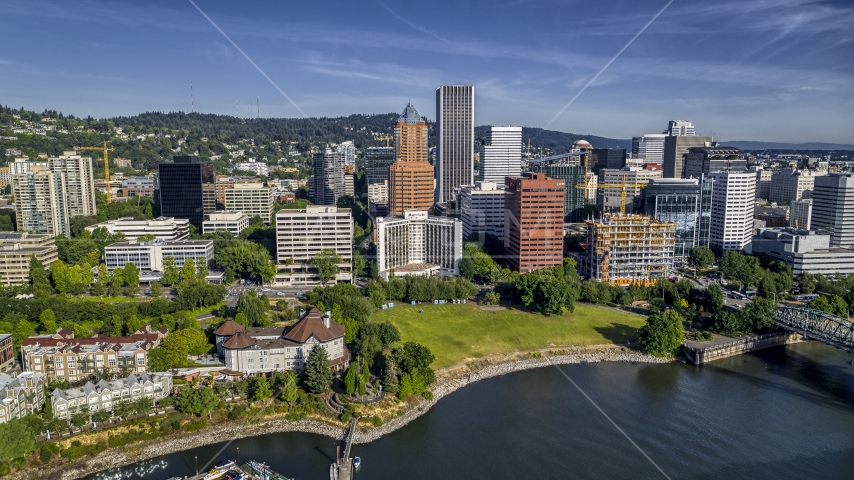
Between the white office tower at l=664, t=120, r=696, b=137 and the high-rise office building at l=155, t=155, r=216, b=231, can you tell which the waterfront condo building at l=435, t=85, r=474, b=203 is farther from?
the white office tower at l=664, t=120, r=696, b=137

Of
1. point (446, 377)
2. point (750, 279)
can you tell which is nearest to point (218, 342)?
point (446, 377)

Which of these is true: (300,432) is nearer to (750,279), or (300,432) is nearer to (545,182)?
(545,182)

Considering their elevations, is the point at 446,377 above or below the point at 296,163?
below

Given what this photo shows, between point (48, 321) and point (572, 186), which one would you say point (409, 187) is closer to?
point (572, 186)

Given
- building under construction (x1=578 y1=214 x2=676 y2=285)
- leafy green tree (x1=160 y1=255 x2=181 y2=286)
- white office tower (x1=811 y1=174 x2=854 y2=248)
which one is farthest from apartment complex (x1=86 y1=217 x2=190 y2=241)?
white office tower (x1=811 y1=174 x2=854 y2=248)

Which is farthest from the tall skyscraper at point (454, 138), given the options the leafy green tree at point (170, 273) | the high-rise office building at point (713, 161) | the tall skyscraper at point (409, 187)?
the leafy green tree at point (170, 273)

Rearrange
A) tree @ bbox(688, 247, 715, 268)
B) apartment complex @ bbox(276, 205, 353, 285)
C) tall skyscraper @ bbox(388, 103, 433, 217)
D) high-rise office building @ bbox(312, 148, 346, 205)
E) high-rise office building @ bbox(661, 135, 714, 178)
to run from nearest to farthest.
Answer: apartment complex @ bbox(276, 205, 353, 285) < tree @ bbox(688, 247, 715, 268) < tall skyscraper @ bbox(388, 103, 433, 217) < high-rise office building @ bbox(312, 148, 346, 205) < high-rise office building @ bbox(661, 135, 714, 178)
